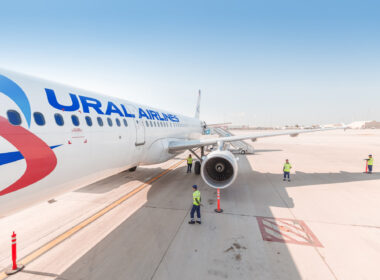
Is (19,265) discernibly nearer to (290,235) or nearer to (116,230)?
(116,230)

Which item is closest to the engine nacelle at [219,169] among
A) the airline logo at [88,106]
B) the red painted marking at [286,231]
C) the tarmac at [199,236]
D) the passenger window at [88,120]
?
the tarmac at [199,236]

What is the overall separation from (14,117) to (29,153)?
2.35ft

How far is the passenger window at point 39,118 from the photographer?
3949mm

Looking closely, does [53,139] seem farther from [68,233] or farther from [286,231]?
[286,231]

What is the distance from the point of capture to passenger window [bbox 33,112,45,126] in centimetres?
395

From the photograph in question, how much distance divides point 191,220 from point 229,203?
7.78 ft

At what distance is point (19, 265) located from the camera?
14.3ft

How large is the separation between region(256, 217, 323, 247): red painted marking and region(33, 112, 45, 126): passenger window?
6335mm

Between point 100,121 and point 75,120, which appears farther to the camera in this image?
point 100,121

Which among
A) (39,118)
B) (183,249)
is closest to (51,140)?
(39,118)

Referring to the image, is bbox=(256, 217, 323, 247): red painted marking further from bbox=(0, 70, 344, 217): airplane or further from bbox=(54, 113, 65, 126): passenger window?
bbox=(54, 113, 65, 126): passenger window

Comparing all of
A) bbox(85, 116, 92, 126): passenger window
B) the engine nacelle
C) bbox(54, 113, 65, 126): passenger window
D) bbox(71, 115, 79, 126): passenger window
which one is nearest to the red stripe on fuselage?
bbox(54, 113, 65, 126): passenger window

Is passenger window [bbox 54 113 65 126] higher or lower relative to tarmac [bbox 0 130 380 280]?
higher

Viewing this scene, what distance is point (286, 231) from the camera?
19.1 ft
